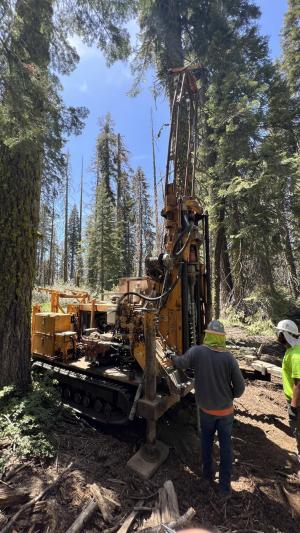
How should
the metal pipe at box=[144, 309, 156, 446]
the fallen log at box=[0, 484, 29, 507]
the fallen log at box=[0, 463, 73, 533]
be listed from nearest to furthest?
the fallen log at box=[0, 463, 73, 533], the fallen log at box=[0, 484, 29, 507], the metal pipe at box=[144, 309, 156, 446]

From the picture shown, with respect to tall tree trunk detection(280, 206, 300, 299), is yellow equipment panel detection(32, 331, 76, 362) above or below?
below

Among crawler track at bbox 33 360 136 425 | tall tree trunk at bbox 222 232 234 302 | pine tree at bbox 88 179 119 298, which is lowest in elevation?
crawler track at bbox 33 360 136 425

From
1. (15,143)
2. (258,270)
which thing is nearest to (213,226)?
(258,270)

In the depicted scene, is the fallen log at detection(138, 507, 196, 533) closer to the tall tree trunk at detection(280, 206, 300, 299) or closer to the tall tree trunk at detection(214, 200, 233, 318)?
the tall tree trunk at detection(280, 206, 300, 299)

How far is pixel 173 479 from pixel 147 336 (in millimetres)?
1827

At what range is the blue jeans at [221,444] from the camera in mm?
3760

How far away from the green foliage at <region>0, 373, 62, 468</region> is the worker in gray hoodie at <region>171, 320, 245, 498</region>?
202 centimetres

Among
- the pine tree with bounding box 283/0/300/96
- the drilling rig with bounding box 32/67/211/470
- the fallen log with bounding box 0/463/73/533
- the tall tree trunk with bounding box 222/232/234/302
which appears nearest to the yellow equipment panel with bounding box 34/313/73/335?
the drilling rig with bounding box 32/67/211/470

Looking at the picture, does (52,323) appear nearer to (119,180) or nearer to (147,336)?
(147,336)

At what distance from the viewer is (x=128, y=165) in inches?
1216

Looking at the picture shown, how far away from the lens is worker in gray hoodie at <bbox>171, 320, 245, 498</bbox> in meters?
3.79

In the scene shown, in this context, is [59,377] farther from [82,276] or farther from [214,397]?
[82,276]

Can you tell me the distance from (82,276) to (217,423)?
31692 mm

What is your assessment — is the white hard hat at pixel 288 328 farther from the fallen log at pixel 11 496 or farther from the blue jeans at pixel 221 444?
the fallen log at pixel 11 496
